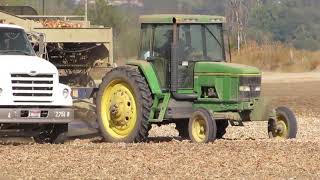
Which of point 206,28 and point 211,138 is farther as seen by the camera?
point 206,28

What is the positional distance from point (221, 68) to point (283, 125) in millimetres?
1554

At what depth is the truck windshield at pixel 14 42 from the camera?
1811 centimetres

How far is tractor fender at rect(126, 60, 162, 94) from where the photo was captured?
17.6 meters

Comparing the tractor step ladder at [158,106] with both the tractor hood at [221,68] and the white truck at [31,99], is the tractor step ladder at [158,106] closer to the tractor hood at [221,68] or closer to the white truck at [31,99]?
the tractor hood at [221,68]

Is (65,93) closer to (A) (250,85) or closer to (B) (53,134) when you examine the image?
(B) (53,134)

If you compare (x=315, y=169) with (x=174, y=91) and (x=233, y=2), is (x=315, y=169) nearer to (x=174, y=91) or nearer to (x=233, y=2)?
(x=174, y=91)

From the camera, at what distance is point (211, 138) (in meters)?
16.4

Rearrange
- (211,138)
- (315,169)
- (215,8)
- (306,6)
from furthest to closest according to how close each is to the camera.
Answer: (306,6) → (215,8) → (211,138) → (315,169)

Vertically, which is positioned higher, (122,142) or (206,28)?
(206,28)

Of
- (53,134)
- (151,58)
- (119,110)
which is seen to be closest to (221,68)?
(151,58)

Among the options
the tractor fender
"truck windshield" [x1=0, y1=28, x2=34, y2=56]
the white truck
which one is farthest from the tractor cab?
"truck windshield" [x1=0, y1=28, x2=34, y2=56]

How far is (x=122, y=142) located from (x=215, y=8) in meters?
56.8

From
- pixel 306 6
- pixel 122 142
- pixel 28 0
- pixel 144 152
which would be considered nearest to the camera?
pixel 144 152

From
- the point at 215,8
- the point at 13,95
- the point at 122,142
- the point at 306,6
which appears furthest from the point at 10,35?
the point at 306,6
